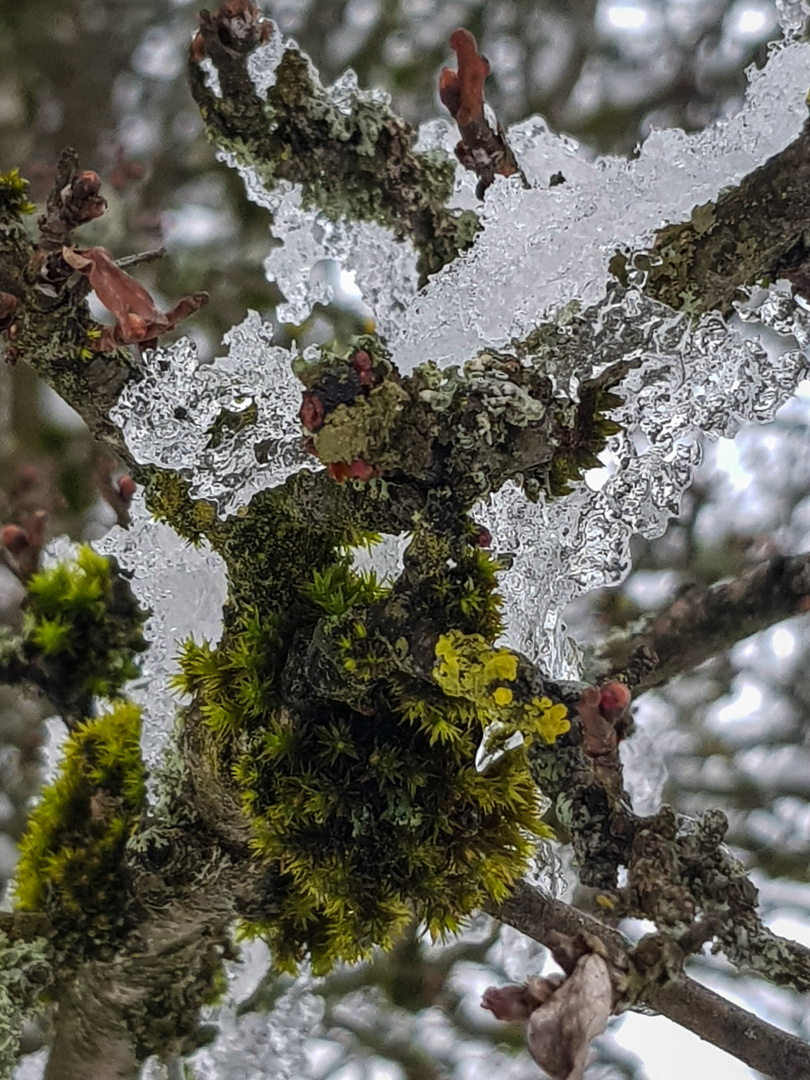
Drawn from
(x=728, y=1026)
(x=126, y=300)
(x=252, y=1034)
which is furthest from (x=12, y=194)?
(x=252, y=1034)

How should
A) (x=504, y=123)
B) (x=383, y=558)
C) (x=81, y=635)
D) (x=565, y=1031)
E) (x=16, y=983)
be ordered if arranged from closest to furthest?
(x=565, y=1031) < (x=383, y=558) < (x=16, y=983) < (x=81, y=635) < (x=504, y=123)

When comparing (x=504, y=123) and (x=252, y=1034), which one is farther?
(x=504, y=123)

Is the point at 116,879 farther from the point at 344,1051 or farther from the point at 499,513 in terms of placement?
the point at 344,1051

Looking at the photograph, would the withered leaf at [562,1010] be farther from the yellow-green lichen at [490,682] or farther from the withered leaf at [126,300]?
the withered leaf at [126,300]

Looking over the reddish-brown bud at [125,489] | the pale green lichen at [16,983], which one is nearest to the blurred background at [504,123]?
the reddish-brown bud at [125,489]

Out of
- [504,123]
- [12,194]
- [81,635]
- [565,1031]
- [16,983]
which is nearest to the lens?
[565,1031]

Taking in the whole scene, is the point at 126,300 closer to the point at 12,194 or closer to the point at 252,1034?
the point at 12,194
